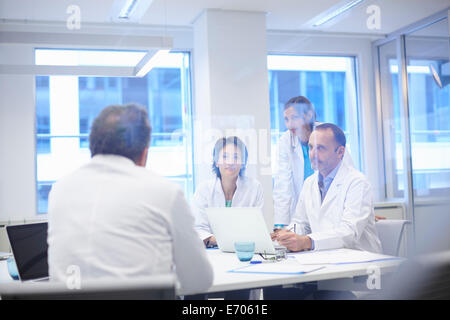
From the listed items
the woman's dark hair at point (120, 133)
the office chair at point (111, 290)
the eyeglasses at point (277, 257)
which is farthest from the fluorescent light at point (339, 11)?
the office chair at point (111, 290)

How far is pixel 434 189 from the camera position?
4.79 meters

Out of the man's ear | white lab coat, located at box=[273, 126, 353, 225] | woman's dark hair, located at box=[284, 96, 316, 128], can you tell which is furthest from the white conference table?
woman's dark hair, located at box=[284, 96, 316, 128]

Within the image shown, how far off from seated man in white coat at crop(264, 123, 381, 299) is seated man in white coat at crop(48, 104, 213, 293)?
0.85 metres

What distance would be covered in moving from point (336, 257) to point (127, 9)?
99.7 inches

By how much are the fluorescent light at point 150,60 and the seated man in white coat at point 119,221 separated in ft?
4.91

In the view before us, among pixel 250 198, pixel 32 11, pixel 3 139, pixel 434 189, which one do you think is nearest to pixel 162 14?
pixel 32 11

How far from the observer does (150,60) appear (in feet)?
10.2

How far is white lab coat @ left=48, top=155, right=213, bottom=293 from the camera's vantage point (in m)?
1.36

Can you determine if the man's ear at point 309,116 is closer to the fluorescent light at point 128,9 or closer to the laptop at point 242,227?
the fluorescent light at point 128,9

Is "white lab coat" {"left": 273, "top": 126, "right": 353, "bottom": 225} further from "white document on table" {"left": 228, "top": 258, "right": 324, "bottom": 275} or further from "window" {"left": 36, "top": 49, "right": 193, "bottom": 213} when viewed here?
"white document on table" {"left": 228, "top": 258, "right": 324, "bottom": 275}

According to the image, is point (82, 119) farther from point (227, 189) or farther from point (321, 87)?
point (321, 87)

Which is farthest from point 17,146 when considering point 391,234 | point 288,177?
point 391,234

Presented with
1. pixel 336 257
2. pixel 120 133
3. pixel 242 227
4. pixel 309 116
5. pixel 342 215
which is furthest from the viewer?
pixel 309 116

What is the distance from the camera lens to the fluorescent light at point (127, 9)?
3.53 meters
